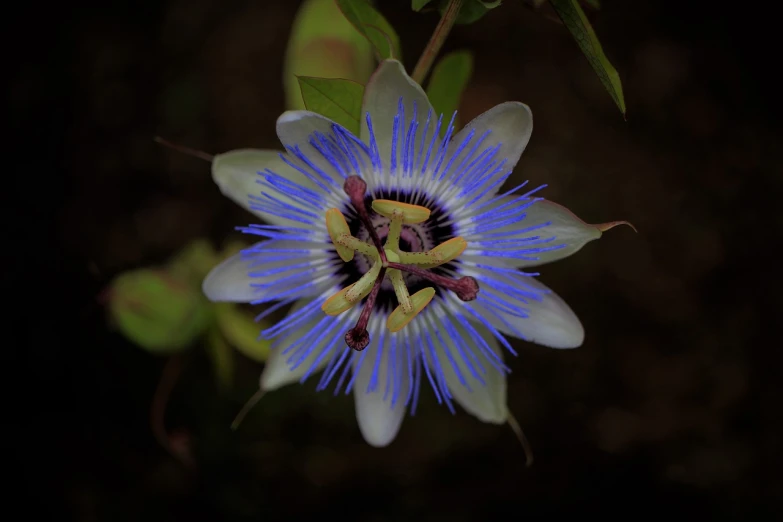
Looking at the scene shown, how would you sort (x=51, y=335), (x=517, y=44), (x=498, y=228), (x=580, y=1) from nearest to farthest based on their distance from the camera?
(x=580, y=1), (x=498, y=228), (x=517, y=44), (x=51, y=335)

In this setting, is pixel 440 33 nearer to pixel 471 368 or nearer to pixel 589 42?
pixel 589 42

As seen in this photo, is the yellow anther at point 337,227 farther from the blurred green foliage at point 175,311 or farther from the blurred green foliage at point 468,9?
the blurred green foliage at point 175,311

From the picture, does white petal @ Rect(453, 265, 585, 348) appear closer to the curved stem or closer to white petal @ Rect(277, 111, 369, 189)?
white petal @ Rect(277, 111, 369, 189)

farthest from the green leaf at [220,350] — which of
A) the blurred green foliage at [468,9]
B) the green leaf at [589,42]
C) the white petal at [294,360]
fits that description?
the green leaf at [589,42]

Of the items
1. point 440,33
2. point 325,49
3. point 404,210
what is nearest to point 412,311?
point 404,210

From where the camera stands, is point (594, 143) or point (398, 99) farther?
point (594, 143)

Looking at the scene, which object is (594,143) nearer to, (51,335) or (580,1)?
(580,1)

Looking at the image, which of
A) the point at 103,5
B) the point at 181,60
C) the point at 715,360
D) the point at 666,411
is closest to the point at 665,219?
the point at 715,360

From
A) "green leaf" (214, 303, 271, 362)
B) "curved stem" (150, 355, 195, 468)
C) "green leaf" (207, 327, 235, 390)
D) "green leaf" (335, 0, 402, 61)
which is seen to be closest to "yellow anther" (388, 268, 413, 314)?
"green leaf" (335, 0, 402, 61)

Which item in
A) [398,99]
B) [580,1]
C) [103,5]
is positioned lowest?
[103,5]
